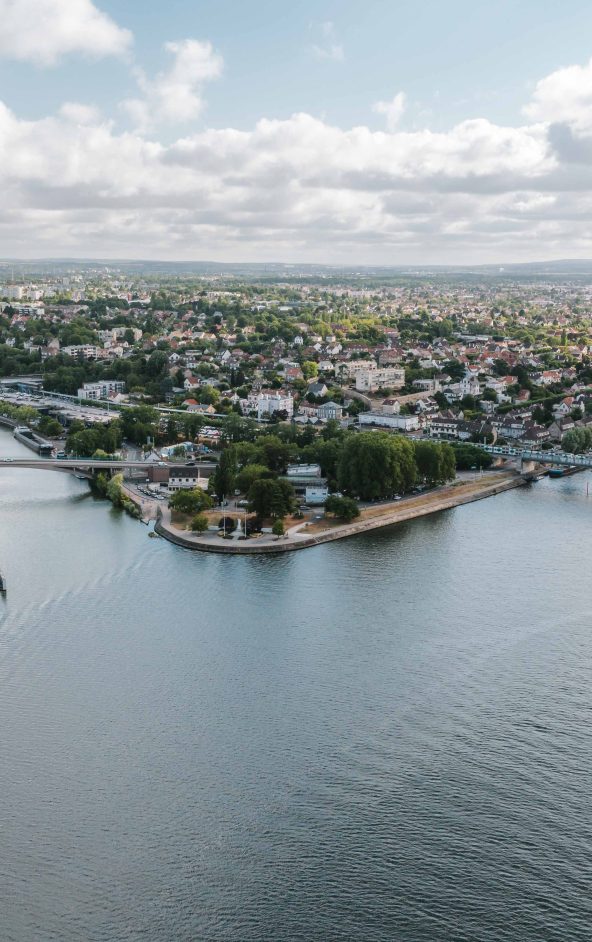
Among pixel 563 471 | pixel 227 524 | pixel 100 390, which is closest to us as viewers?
pixel 227 524

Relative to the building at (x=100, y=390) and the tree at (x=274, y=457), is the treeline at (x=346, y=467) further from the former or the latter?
the building at (x=100, y=390)

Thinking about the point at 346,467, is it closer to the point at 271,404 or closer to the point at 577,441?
the point at 577,441

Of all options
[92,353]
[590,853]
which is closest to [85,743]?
[590,853]

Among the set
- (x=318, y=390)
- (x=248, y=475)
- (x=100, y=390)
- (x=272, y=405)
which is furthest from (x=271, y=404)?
(x=248, y=475)

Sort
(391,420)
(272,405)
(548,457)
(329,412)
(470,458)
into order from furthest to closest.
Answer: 1. (272,405)
2. (329,412)
3. (391,420)
4. (548,457)
5. (470,458)

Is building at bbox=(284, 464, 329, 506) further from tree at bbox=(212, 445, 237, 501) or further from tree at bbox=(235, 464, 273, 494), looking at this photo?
tree at bbox=(212, 445, 237, 501)

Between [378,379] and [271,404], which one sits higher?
[378,379]

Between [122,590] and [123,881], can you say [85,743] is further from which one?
[122,590]

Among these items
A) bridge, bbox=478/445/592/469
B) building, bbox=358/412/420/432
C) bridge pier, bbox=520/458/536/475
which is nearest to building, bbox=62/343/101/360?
building, bbox=358/412/420/432
